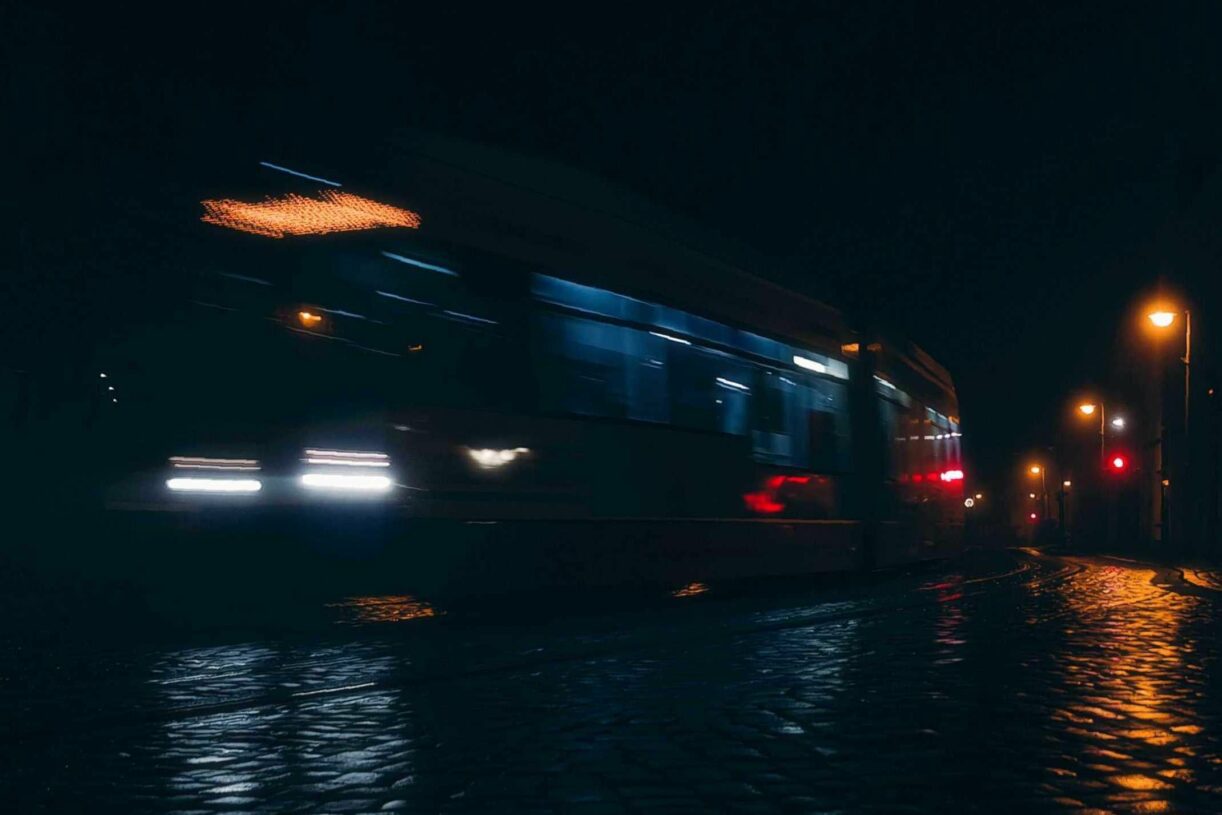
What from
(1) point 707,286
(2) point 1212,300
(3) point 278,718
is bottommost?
(3) point 278,718

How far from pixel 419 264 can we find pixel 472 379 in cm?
96

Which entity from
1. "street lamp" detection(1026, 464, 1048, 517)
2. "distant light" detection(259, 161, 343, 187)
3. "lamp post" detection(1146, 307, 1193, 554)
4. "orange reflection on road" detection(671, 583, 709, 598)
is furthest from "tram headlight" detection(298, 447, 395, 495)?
"street lamp" detection(1026, 464, 1048, 517)

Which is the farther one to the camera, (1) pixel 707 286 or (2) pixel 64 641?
(1) pixel 707 286

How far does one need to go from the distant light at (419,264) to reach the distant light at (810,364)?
602 centimetres

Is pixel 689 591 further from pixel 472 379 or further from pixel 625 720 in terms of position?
pixel 625 720

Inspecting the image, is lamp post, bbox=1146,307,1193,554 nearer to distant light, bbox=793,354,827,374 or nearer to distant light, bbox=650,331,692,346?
distant light, bbox=793,354,827,374

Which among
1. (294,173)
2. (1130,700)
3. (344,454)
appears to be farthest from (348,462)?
(1130,700)

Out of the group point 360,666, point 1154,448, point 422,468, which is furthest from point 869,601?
point 1154,448

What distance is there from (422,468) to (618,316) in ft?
9.22

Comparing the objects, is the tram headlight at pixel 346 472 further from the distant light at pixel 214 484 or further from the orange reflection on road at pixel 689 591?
the orange reflection on road at pixel 689 591

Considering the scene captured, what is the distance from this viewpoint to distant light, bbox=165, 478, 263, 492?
987cm

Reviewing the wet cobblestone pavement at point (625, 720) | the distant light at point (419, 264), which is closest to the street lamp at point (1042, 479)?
the wet cobblestone pavement at point (625, 720)

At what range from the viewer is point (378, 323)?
1068cm

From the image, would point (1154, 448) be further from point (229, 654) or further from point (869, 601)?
point (229, 654)
